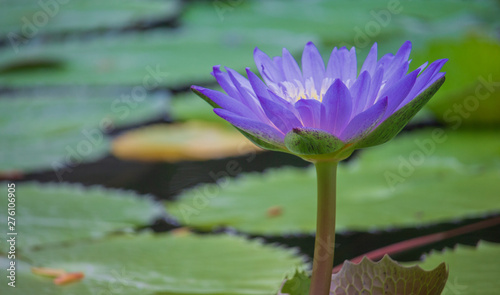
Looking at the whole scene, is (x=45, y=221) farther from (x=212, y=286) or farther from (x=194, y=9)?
(x=194, y=9)

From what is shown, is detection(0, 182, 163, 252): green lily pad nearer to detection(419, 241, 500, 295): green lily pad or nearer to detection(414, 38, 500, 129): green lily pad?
detection(419, 241, 500, 295): green lily pad

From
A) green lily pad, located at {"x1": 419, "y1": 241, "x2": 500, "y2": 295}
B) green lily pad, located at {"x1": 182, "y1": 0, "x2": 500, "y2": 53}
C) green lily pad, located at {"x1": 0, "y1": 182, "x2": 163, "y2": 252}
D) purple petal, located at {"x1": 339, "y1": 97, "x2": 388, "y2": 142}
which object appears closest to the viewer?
purple petal, located at {"x1": 339, "y1": 97, "x2": 388, "y2": 142}

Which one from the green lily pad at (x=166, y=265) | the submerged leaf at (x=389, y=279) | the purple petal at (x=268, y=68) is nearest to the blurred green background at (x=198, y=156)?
the green lily pad at (x=166, y=265)

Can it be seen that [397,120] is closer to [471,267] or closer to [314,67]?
[314,67]

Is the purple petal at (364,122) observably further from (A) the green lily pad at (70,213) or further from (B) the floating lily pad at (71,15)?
(B) the floating lily pad at (71,15)

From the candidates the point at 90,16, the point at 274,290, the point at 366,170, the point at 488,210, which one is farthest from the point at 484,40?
the point at 90,16

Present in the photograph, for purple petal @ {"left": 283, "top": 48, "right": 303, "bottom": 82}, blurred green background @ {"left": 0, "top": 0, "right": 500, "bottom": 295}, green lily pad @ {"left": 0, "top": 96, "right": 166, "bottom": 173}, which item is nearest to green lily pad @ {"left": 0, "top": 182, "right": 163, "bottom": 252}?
blurred green background @ {"left": 0, "top": 0, "right": 500, "bottom": 295}

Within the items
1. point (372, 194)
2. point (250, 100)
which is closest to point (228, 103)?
point (250, 100)

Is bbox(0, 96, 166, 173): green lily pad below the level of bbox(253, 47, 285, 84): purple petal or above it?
above
